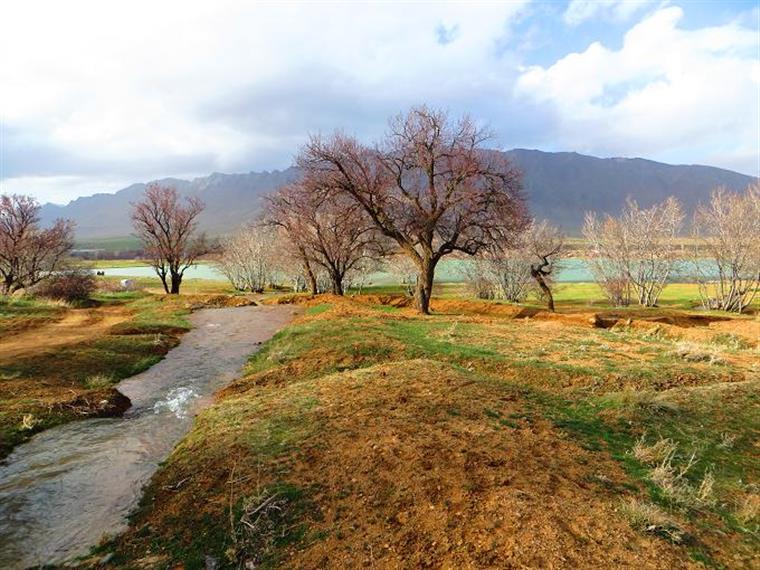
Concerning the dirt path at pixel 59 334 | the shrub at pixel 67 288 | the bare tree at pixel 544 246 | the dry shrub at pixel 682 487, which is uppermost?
the bare tree at pixel 544 246

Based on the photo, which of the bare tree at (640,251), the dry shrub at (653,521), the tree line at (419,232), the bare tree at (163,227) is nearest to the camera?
the dry shrub at (653,521)

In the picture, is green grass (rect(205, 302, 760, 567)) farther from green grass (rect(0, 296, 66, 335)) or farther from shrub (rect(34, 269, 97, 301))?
shrub (rect(34, 269, 97, 301))

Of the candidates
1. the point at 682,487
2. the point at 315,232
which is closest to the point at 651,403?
the point at 682,487

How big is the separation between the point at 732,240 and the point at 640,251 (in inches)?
337

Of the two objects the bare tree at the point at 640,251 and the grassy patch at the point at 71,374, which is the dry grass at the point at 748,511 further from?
the bare tree at the point at 640,251

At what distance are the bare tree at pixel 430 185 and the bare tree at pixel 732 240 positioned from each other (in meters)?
33.4

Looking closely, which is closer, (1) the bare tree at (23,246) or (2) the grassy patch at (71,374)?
(2) the grassy patch at (71,374)

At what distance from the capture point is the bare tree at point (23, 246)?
127ft

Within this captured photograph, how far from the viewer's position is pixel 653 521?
5145mm

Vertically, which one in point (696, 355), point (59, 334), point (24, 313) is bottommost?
point (696, 355)

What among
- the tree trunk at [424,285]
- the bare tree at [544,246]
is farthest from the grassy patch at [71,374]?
the bare tree at [544,246]

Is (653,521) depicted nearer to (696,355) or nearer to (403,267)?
(696,355)

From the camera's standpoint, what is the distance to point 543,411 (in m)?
9.05

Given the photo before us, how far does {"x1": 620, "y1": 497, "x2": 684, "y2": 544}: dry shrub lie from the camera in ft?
16.5
